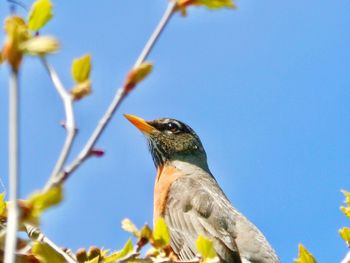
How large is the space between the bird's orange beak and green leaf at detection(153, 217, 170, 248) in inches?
176

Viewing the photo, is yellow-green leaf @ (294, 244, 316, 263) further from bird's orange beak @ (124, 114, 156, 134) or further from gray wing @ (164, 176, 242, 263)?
bird's orange beak @ (124, 114, 156, 134)

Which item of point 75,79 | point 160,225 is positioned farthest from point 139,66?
point 160,225

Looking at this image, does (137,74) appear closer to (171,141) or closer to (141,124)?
(141,124)

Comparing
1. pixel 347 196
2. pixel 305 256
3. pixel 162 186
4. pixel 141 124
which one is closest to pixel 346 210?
pixel 347 196

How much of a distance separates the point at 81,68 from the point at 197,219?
423 centimetres

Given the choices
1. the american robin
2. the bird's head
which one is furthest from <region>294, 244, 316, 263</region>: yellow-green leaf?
the bird's head

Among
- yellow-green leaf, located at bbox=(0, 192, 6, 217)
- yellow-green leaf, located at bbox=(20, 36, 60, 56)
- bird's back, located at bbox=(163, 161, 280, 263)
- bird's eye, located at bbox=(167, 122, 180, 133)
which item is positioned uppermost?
bird's eye, located at bbox=(167, 122, 180, 133)

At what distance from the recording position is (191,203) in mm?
5832

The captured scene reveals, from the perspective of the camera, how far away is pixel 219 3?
4.77ft

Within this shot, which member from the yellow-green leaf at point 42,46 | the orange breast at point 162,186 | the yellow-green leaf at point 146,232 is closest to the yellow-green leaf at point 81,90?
the yellow-green leaf at point 42,46

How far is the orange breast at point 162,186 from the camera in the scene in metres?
5.65

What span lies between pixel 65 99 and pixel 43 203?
24 cm

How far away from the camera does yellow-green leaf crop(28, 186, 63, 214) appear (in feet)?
3.61

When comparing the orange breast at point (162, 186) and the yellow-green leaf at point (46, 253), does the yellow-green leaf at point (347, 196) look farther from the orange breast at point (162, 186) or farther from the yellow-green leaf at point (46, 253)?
the orange breast at point (162, 186)
